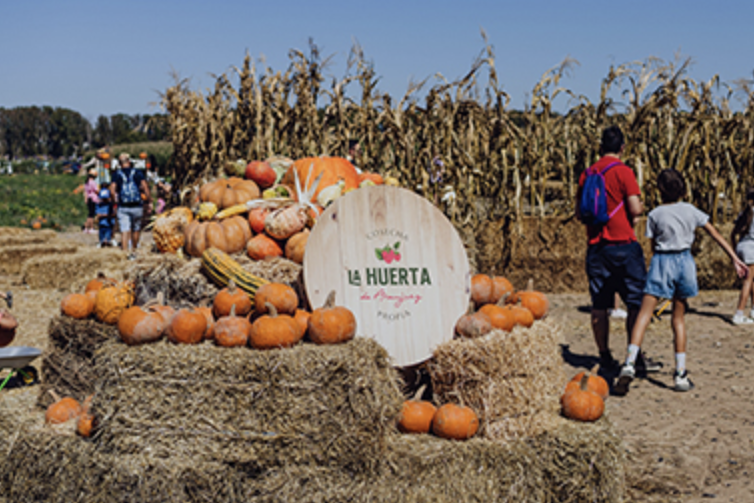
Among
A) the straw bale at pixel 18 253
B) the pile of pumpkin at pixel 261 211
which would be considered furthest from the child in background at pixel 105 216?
the pile of pumpkin at pixel 261 211

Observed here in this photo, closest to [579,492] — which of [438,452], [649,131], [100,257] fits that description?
[438,452]

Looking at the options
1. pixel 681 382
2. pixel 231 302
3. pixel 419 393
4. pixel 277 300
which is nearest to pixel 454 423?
pixel 419 393

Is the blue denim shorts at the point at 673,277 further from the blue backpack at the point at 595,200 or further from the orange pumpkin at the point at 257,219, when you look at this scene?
the orange pumpkin at the point at 257,219

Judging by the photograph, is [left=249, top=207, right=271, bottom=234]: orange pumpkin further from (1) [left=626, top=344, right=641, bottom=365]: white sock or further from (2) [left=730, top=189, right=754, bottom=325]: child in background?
(2) [left=730, top=189, right=754, bottom=325]: child in background

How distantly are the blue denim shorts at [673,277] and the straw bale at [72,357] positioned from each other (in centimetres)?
393

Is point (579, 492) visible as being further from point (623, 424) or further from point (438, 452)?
point (623, 424)

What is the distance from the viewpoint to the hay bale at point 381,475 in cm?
304

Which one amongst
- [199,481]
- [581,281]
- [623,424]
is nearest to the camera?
[199,481]

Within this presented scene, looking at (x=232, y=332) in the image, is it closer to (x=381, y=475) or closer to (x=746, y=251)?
(x=381, y=475)

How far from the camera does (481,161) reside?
9.85 meters

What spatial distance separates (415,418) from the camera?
3.47 metres

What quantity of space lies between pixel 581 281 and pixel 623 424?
5127 mm

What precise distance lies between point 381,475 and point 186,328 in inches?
46.4

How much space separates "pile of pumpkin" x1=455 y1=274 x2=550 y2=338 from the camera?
11.9 feet
